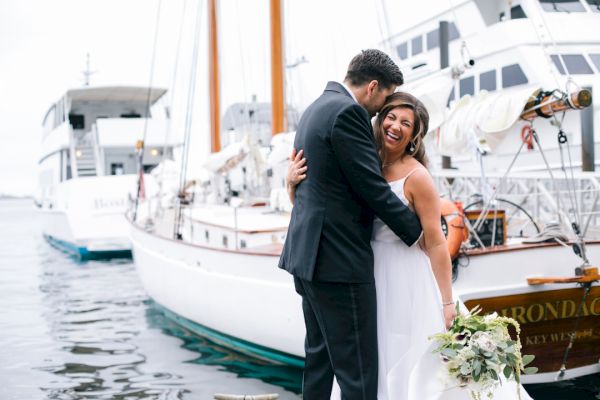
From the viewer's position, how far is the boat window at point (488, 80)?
18531mm

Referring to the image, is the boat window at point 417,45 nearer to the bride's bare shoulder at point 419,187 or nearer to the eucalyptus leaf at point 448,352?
the bride's bare shoulder at point 419,187

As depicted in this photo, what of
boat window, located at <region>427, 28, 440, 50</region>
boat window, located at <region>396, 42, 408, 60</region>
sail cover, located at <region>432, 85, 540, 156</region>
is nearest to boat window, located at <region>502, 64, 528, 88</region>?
boat window, located at <region>427, 28, 440, 50</region>

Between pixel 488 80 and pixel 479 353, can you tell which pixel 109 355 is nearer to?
pixel 479 353

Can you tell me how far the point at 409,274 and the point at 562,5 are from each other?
17.2 meters

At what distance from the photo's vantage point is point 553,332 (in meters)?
6.53

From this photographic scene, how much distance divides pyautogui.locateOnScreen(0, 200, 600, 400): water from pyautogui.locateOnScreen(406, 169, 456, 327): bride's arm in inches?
146

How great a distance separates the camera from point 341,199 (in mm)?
3361

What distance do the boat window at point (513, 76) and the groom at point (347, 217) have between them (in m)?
15.1

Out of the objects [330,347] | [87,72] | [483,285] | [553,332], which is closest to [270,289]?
[483,285]

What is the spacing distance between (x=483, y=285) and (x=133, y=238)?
351 inches

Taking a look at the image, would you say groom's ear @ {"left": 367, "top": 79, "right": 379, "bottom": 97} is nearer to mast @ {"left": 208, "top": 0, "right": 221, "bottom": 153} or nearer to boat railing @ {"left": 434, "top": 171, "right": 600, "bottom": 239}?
boat railing @ {"left": 434, "top": 171, "right": 600, "bottom": 239}

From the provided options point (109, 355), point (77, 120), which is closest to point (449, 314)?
point (109, 355)

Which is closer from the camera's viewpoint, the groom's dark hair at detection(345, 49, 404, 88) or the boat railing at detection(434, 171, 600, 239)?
the groom's dark hair at detection(345, 49, 404, 88)

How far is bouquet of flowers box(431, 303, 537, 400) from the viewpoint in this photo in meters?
3.22
